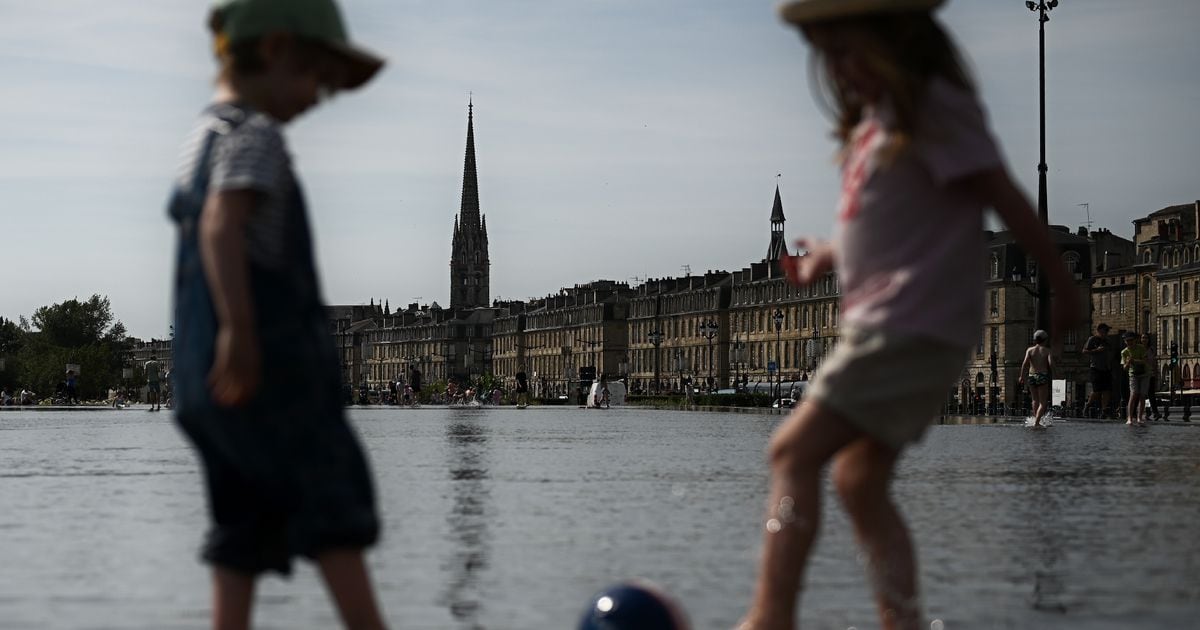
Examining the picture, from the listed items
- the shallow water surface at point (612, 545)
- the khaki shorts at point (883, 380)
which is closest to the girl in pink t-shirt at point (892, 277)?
the khaki shorts at point (883, 380)

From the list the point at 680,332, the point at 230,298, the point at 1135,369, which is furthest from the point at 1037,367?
the point at 680,332

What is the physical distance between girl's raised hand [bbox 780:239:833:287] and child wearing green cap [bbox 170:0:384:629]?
1.38 m

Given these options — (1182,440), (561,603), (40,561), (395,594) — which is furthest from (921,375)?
(1182,440)

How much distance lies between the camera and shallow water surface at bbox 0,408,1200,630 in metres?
5.72

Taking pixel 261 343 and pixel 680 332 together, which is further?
pixel 680 332

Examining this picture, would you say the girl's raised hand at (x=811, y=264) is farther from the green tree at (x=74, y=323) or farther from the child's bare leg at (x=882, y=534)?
the green tree at (x=74, y=323)

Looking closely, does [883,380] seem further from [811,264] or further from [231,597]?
[231,597]

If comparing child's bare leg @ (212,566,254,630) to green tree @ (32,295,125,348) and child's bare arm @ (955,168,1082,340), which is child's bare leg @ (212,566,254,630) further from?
green tree @ (32,295,125,348)

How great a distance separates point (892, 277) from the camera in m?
4.32

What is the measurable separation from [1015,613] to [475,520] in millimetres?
4086

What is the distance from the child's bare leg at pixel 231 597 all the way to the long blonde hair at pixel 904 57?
174cm

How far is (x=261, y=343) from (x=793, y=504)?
4.24 ft

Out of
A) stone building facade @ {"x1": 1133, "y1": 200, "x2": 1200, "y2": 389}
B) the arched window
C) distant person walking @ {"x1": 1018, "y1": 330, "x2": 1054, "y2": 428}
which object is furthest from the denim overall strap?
stone building facade @ {"x1": 1133, "y1": 200, "x2": 1200, "y2": 389}

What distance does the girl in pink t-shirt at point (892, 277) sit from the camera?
14.0 ft
